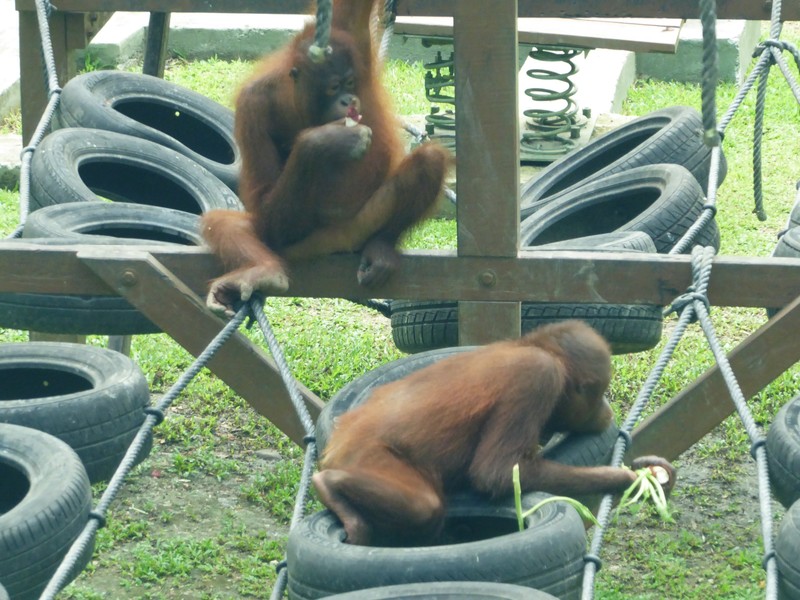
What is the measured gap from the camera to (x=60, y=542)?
3326 millimetres

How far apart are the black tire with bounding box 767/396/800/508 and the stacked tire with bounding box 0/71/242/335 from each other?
2.18 meters

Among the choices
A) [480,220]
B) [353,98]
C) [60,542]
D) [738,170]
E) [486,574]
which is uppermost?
[353,98]

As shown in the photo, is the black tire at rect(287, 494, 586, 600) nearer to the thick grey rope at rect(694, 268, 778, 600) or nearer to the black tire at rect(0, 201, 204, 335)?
the thick grey rope at rect(694, 268, 778, 600)

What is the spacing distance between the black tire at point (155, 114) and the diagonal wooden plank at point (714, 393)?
2.78 meters

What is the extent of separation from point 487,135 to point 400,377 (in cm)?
83

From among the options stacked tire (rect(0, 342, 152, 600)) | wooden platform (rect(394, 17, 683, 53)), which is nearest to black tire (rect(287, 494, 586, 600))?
stacked tire (rect(0, 342, 152, 600))

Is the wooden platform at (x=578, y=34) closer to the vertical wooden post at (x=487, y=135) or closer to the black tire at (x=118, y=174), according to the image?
the black tire at (x=118, y=174)

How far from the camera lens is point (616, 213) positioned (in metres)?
5.77

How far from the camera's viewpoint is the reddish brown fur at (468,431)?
3314 mm

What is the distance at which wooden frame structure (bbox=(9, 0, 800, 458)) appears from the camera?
13.1 ft

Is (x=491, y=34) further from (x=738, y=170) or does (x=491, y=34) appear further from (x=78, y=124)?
(x=738, y=170)

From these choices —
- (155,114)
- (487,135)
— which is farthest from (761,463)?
(155,114)

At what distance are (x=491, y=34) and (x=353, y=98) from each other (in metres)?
0.61

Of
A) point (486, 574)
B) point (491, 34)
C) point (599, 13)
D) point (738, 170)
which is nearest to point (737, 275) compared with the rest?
point (491, 34)
